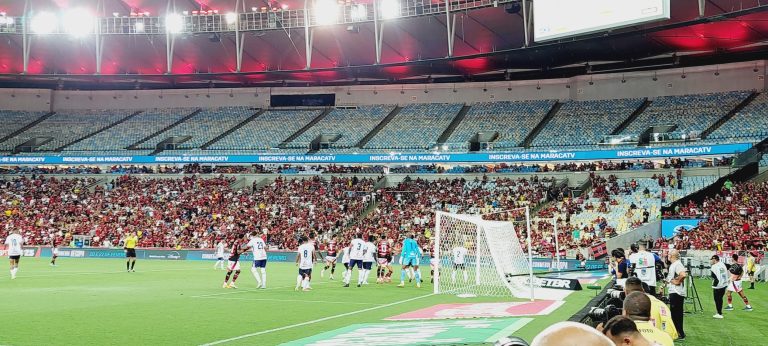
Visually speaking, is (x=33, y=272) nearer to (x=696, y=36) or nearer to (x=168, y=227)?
(x=168, y=227)

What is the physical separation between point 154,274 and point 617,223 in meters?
26.4

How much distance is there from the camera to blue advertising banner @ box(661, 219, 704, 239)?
39500mm

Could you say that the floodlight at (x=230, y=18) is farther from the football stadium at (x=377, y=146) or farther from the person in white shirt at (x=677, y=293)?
the person in white shirt at (x=677, y=293)

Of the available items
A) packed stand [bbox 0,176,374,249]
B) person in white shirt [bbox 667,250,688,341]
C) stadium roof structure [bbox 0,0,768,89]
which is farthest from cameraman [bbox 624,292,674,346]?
stadium roof structure [bbox 0,0,768,89]

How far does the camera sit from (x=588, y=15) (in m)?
38.5

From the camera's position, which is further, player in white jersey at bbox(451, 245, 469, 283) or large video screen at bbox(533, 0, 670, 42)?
large video screen at bbox(533, 0, 670, 42)

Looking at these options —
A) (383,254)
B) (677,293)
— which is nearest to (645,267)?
(677,293)

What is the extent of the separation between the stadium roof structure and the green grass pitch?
27.6 meters

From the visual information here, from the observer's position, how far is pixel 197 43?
62031 mm

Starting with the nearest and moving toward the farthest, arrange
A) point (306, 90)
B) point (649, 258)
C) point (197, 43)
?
point (649, 258) < point (197, 43) < point (306, 90)

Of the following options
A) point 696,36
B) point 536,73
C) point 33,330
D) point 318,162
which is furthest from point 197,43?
point 33,330

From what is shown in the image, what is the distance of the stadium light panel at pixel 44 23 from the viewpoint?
5934 centimetres

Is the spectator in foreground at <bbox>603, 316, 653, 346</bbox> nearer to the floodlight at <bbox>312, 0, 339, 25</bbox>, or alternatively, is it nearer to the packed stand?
the packed stand

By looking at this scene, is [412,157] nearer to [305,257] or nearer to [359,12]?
[359,12]
